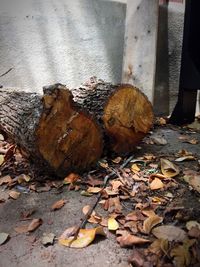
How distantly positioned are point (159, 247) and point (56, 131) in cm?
105

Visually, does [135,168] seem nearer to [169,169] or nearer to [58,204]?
[169,169]

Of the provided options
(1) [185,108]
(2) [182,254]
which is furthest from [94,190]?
(1) [185,108]

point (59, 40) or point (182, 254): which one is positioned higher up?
point (59, 40)

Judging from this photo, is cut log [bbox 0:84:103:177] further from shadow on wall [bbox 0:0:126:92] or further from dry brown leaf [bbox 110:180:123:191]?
shadow on wall [bbox 0:0:126:92]

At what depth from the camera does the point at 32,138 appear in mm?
2312

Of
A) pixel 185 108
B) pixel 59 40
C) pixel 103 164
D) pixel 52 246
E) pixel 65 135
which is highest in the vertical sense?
pixel 59 40

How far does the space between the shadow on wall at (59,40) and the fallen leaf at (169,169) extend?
1619 mm

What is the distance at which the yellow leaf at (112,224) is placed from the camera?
6.47ft

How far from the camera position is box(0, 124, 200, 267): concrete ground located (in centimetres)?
176

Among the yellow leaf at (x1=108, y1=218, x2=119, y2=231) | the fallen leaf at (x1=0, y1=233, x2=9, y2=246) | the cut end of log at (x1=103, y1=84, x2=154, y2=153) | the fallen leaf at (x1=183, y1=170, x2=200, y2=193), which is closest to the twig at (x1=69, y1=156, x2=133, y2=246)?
the yellow leaf at (x1=108, y1=218, x2=119, y2=231)

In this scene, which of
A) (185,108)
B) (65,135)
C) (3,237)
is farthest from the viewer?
(185,108)

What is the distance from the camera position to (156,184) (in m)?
2.42

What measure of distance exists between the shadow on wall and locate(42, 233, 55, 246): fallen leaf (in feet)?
6.98

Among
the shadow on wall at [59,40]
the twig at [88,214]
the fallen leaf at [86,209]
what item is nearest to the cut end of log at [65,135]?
the twig at [88,214]
